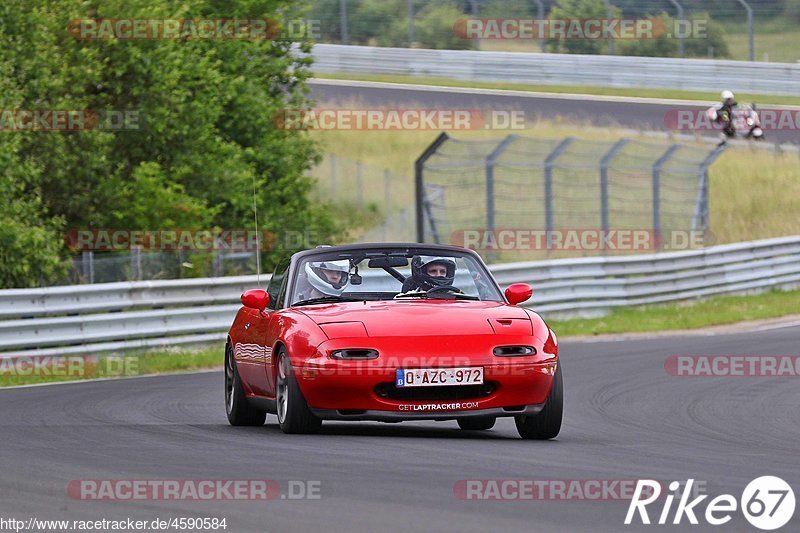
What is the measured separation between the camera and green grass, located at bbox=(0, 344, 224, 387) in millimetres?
16438

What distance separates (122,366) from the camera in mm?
17422

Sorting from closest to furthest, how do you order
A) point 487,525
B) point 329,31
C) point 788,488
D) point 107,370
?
point 487,525 → point 788,488 → point 107,370 → point 329,31

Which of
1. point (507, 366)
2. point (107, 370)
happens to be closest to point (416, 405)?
point (507, 366)

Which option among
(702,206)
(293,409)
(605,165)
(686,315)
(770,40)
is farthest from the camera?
(770,40)

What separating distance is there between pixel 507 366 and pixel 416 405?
0.57 meters

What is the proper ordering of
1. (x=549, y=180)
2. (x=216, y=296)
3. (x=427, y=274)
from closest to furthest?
(x=427, y=274) < (x=216, y=296) < (x=549, y=180)

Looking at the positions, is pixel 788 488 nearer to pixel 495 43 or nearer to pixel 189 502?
pixel 189 502

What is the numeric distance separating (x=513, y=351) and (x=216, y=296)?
10.7 m

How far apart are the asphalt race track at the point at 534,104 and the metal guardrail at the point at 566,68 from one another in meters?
0.83

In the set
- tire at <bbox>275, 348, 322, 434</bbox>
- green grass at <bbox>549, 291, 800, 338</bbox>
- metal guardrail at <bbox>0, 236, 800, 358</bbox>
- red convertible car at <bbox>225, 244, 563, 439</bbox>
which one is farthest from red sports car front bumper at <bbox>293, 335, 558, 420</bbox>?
green grass at <bbox>549, 291, 800, 338</bbox>

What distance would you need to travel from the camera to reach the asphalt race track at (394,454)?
636 centimetres

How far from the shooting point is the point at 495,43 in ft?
172

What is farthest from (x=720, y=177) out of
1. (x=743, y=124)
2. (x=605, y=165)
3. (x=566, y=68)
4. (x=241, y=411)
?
(x=241, y=411)

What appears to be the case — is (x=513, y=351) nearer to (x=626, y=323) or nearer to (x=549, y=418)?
(x=549, y=418)
